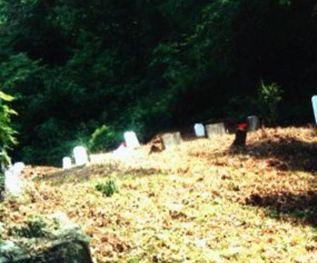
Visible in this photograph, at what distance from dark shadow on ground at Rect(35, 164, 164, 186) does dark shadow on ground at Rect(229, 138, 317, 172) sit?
2.37 meters

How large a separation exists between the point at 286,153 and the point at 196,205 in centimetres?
408

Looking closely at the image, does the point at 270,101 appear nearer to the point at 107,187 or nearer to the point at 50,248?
the point at 107,187

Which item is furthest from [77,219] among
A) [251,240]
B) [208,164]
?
[208,164]

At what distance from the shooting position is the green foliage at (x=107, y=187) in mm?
11133

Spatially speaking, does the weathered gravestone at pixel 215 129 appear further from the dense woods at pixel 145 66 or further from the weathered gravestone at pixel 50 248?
the weathered gravestone at pixel 50 248

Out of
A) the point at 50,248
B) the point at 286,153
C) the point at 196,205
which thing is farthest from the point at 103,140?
the point at 50,248

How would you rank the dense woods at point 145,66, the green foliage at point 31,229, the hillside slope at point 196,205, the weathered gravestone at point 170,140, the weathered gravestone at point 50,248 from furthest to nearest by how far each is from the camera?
1. the dense woods at point 145,66
2. the weathered gravestone at point 170,140
3. the hillside slope at point 196,205
4. the green foliage at point 31,229
5. the weathered gravestone at point 50,248

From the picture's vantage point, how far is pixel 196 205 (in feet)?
35.1

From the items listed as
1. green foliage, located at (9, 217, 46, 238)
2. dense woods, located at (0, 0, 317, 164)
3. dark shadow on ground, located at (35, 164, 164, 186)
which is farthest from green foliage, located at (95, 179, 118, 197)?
dense woods, located at (0, 0, 317, 164)

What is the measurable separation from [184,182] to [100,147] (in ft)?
33.5

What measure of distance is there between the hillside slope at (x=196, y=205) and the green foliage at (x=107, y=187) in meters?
0.12

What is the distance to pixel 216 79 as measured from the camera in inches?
880

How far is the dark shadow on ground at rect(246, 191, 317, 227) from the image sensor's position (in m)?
10.3

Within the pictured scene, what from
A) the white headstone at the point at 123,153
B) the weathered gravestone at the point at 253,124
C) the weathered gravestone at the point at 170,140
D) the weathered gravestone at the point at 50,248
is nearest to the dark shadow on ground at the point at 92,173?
the white headstone at the point at 123,153
